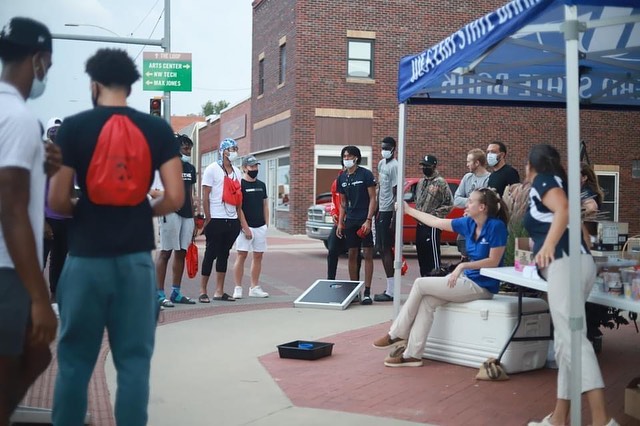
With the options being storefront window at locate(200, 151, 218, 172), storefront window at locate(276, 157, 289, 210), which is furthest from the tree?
storefront window at locate(276, 157, 289, 210)

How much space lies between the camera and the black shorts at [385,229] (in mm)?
10203

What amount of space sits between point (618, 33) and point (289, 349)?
12.6 ft

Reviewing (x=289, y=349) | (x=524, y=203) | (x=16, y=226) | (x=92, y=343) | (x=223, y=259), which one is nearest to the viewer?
(x=16, y=226)

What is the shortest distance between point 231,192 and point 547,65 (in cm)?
423

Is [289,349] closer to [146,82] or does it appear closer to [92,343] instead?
[92,343]

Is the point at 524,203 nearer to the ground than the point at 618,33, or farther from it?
nearer to the ground

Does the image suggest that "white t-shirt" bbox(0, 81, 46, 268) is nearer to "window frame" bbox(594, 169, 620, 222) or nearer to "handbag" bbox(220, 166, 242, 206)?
"handbag" bbox(220, 166, 242, 206)

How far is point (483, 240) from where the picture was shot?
619 centimetres

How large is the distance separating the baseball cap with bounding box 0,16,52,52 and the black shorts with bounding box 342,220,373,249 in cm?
683

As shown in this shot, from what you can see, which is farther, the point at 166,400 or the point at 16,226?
the point at 166,400

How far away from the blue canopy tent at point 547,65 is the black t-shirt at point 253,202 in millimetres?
2831

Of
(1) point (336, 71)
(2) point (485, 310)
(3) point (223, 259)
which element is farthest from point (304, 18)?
(2) point (485, 310)

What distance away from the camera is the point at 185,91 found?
2059cm

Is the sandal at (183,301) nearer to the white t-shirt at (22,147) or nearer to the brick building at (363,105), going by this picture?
the white t-shirt at (22,147)
